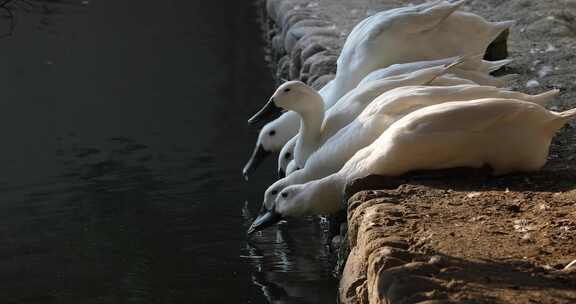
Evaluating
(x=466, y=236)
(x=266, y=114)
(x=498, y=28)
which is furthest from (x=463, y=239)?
(x=498, y=28)

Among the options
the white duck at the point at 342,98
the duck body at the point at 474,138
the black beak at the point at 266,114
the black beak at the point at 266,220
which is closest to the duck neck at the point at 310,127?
the white duck at the point at 342,98

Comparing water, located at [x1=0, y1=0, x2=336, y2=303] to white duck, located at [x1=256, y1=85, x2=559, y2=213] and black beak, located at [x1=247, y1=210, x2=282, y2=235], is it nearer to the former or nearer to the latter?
black beak, located at [x1=247, y1=210, x2=282, y2=235]

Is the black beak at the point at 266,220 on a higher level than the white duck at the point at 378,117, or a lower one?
lower

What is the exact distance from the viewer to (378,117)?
431 cm

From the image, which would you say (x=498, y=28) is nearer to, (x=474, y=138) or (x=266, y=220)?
(x=266, y=220)

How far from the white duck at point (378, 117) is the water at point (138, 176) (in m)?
0.35

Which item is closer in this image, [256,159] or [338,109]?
[338,109]

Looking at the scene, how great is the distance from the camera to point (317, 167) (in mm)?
4668

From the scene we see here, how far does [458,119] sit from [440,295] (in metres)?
1.26

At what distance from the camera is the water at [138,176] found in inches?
170

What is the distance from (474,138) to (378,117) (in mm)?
715

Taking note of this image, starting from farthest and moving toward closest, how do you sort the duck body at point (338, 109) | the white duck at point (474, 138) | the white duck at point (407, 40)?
the white duck at point (407, 40)
the duck body at point (338, 109)
the white duck at point (474, 138)

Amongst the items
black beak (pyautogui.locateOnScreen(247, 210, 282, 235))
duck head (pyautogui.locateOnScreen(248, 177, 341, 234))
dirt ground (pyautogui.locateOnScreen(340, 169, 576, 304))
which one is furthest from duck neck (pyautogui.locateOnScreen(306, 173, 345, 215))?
dirt ground (pyautogui.locateOnScreen(340, 169, 576, 304))

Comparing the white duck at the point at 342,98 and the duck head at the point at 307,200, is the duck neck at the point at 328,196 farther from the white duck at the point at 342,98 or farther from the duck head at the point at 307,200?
the white duck at the point at 342,98
